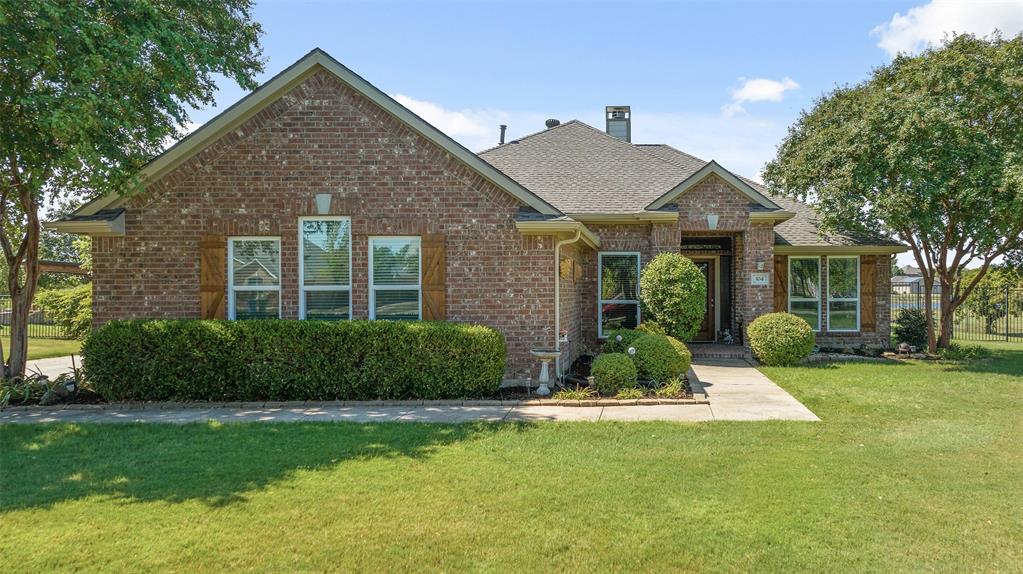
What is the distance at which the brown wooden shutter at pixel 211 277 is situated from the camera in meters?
9.46

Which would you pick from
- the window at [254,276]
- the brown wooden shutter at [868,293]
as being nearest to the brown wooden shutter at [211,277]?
the window at [254,276]

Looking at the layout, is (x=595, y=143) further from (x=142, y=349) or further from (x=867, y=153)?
(x=142, y=349)

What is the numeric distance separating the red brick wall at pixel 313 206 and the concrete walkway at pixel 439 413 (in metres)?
1.82

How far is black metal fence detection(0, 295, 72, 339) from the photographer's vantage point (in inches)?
827

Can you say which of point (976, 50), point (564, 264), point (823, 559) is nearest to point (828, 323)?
point (976, 50)

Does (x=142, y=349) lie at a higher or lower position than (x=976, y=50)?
lower

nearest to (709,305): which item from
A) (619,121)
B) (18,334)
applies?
(619,121)

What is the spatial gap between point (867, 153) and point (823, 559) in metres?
11.7

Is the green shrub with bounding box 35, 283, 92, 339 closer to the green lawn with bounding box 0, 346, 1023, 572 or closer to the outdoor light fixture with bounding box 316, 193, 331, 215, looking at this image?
the outdoor light fixture with bounding box 316, 193, 331, 215

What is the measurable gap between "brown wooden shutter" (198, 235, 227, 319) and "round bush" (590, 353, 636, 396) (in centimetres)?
620

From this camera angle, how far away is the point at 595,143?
56.1 feet

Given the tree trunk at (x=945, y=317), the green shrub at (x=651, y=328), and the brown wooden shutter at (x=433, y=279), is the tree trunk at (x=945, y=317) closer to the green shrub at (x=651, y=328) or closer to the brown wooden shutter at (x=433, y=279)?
the green shrub at (x=651, y=328)

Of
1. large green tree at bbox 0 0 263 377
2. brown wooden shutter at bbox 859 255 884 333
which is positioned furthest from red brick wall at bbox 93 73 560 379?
brown wooden shutter at bbox 859 255 884 333

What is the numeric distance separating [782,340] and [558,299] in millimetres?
5565
